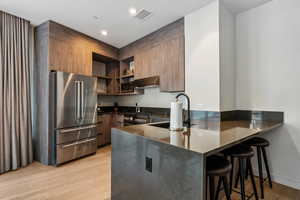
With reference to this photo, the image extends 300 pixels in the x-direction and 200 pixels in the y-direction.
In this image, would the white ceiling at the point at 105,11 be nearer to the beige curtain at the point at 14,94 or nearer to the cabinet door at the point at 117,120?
the beige curtain at the point at 14,94

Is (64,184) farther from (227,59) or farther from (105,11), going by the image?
(227,59)

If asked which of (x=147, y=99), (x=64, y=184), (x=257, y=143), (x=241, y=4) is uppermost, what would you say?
(x=241, y=4)

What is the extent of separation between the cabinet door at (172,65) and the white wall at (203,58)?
0.14m

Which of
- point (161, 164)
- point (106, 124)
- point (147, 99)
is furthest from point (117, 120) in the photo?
point (161, 164)

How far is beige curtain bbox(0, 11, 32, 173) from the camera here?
2809mm

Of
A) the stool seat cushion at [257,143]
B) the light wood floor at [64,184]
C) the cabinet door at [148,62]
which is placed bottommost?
the light wood floor at [64,184]

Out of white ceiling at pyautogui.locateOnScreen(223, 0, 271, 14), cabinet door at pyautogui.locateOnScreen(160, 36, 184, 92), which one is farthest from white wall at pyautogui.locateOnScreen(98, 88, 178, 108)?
white ceiling at pyautogui.locateOnScreen(223, 0, 271, 14)

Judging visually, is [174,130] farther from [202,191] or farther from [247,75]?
[247,75]

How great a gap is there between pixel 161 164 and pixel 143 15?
8.82 ft

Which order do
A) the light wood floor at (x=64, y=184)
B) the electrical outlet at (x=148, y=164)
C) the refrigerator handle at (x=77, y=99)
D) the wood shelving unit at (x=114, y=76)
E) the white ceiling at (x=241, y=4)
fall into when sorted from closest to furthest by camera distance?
the electrical outlet at (x=148, y=164), the light wood floor at (x=64, y=184), the white ceiling at (x=241, y=4), the refrigerator handle at (x=77, y=99), the wood shelving unit at (x=114, y=76)

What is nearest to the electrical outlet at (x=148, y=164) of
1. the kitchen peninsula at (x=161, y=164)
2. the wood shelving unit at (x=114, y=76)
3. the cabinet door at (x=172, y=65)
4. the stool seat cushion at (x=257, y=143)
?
the kitchen peninsula at (x=161, y=164)

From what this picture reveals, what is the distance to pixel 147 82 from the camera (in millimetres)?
3793

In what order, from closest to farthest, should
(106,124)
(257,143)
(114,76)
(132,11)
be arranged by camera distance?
(257,143) < (132,11) < (106,124) < (114,76)

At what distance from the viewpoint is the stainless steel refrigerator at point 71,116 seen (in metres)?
3.05
